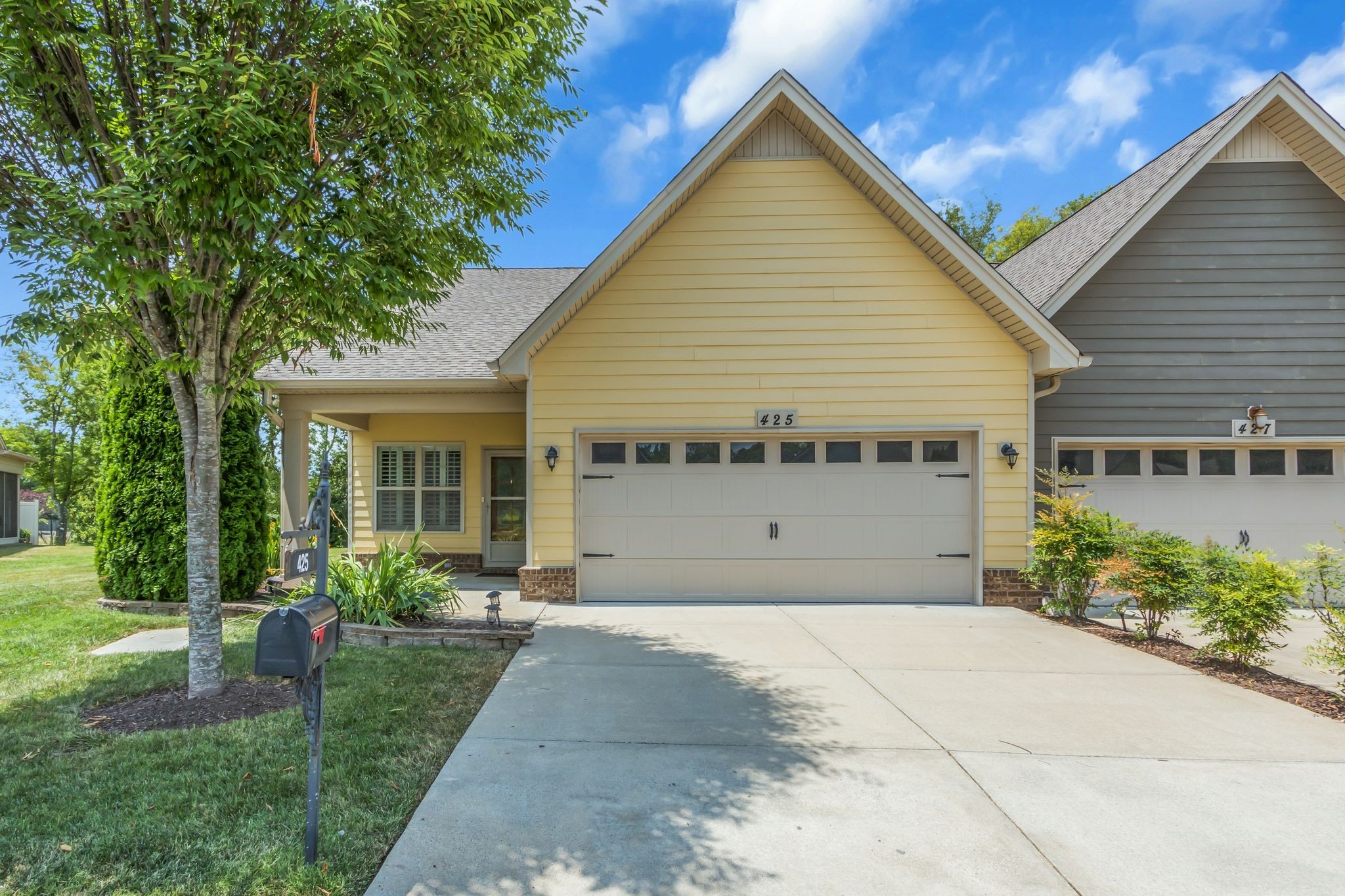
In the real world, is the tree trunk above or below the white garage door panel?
above

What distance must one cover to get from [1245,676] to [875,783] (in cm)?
404

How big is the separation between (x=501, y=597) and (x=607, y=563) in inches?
55.6

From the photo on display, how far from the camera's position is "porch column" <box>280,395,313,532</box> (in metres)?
8.35

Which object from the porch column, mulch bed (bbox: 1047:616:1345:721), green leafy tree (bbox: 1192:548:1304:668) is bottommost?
mulch bed (bbox: 1047:616:1345:721)

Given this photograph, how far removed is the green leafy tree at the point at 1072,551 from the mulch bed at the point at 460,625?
5818 millimetres

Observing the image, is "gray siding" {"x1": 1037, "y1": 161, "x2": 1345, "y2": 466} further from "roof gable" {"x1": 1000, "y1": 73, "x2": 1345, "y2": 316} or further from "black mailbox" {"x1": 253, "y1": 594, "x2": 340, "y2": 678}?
"black mailbox" {"x1": 253, "y1": 594, "x2": 340, "y2": 678}

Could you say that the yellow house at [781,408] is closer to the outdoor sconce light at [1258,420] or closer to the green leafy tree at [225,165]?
the outdoor sconce light at [1258,420]

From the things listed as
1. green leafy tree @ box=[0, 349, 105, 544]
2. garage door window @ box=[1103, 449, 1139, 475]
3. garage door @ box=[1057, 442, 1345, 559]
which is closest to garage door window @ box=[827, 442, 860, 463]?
garage door @ box=[1057, 442, 1345, 559]

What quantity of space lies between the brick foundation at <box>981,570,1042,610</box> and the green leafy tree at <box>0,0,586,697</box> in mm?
7209

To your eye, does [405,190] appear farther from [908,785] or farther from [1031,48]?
[1031,48]

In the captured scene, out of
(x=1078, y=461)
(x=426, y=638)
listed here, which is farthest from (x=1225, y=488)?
(x=426, y=638)

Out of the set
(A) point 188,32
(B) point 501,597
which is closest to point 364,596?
(B) point 501,597

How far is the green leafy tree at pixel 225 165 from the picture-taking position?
352 centimetres

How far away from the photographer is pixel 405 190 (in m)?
4.51
